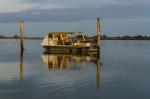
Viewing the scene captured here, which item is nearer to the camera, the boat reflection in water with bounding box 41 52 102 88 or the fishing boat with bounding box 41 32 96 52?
the boat reflection in water with bounding box 41 52 102 88

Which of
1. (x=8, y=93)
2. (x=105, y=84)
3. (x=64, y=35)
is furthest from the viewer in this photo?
(x=64, y=35)

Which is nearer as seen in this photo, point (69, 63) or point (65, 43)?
point (69, 63)

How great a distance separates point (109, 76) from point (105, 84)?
370cm

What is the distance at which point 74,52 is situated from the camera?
157 ft

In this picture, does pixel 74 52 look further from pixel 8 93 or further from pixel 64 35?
pixel 8 93

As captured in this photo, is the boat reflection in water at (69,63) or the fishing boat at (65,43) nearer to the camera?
the boat reflection in water at (69,63)

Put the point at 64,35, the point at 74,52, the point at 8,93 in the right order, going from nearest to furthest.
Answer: the point at 8,93, the point at 74,52, the point at 64,35

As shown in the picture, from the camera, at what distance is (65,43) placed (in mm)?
49438

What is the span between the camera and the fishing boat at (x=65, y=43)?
153 ft

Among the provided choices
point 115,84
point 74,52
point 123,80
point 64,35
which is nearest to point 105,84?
point 115,84

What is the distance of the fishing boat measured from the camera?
46594 millimetres

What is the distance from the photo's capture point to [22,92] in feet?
56.7

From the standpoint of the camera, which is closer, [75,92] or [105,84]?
[75,92]

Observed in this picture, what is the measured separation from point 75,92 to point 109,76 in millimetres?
6551
